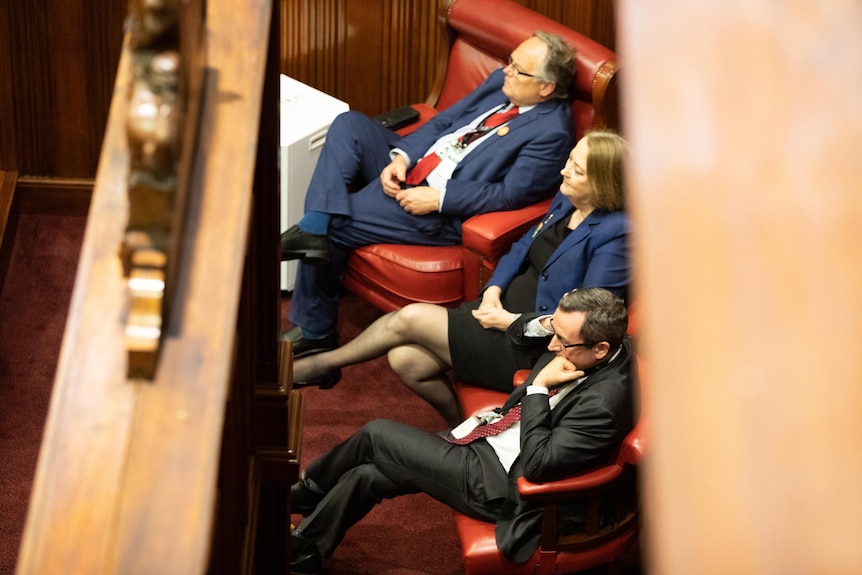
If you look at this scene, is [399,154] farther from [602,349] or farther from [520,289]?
[602,349]

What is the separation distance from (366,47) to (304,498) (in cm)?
229

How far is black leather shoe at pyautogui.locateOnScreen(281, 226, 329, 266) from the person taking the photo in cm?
364

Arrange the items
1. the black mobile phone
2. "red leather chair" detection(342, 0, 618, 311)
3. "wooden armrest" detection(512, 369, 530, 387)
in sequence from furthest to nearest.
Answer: the black mobile phone, "red leather chair" detection(342, 0, 618, 311), "wooden armrest" detection(512, 369, 530, 387)

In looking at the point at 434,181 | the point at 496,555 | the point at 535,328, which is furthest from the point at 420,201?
the point at 496,555

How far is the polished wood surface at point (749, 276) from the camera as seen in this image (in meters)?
0.20

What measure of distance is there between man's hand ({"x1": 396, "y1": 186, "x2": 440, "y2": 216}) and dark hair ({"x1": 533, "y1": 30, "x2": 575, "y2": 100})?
57cm

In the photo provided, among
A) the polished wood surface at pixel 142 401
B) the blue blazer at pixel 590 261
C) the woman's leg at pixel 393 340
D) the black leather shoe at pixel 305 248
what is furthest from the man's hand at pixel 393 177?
the polished wood surface at pixel 142 401

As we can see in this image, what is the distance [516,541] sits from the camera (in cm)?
250

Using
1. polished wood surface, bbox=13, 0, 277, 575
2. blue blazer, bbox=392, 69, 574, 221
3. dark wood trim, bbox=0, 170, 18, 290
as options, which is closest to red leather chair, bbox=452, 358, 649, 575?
blue blazer, bbox=392, 69, 574, 221

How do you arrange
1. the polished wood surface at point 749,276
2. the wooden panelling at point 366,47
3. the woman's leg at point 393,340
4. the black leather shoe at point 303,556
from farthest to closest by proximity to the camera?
the wooden panelling at point 366,47, the woman's leg at point 393,340, the black leather shoe at point 303,556, the polished wood surface at point 749,276

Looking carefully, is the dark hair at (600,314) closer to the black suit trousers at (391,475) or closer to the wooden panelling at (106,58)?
the black suit trousers at (391,475)

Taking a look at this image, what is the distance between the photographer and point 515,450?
2707 mm

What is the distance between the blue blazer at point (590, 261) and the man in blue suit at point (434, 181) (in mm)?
463

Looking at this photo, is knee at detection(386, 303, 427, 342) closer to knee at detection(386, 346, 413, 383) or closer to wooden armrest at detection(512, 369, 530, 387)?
knee at detection(386, 346, 413, 383)
